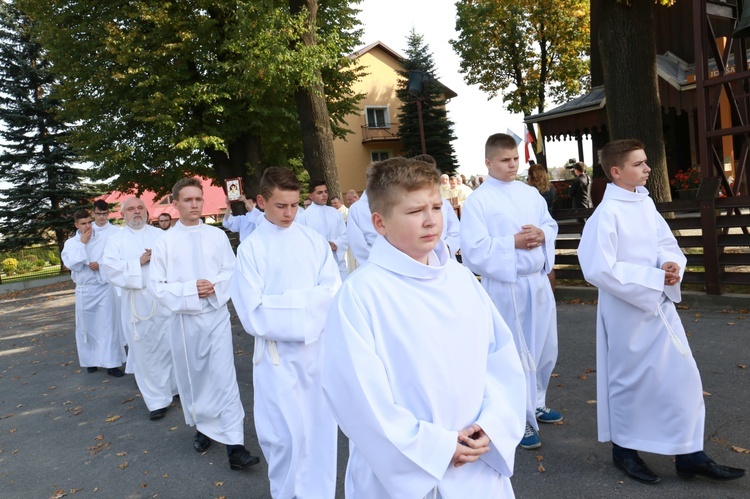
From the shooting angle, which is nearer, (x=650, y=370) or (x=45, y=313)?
(x=650, y=370)

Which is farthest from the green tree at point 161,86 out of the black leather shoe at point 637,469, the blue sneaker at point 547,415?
the black leather shoe at point 637,469

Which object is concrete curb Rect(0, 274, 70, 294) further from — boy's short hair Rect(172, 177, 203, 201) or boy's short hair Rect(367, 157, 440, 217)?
boy's short hair Rect(367, 157, 440, 217)

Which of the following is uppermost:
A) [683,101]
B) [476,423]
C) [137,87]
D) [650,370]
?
[137,87]

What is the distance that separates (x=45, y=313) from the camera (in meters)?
17.2

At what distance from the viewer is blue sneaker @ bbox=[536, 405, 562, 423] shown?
16.7 feet

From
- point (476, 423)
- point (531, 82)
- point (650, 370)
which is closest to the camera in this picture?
point (476, 423)

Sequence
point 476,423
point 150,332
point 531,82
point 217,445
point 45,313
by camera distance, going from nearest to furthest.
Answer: point 476,423, point 217,445, point 150,332, point 45,313, point 531,82

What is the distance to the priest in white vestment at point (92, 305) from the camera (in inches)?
362

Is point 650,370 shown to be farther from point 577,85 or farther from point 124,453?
point 577,85

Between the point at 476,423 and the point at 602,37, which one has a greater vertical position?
the point at 602,37

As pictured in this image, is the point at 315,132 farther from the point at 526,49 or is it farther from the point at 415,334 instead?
the point at 526,49

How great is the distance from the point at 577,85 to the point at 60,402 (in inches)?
1171

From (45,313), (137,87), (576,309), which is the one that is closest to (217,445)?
(576,309)

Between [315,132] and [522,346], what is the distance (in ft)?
35.2
